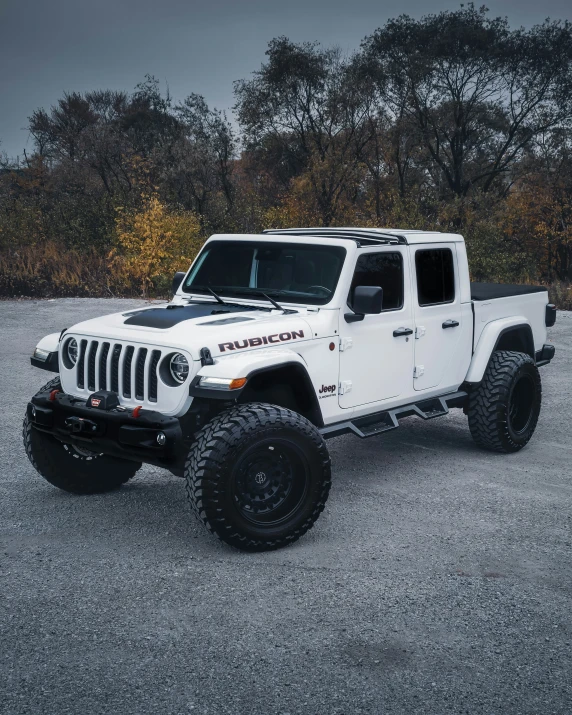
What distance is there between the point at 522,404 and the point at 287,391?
2.69 m

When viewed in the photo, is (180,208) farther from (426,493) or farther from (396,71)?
(426,493)

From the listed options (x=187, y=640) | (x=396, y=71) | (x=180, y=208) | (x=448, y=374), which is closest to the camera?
(x=187, y=640)

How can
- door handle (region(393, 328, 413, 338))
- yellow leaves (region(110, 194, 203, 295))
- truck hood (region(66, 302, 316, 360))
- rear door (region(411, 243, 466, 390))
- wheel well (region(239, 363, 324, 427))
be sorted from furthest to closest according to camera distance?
yellow leaves (region(110, 194, 203, 295)) < rear door (region(411, 243, 466, 390)) < door handle (region(393, 328, 413, 338)) < wheel well (region(239, 363, 324, 427)) < truck hood (region(66, 302, 316, 360))

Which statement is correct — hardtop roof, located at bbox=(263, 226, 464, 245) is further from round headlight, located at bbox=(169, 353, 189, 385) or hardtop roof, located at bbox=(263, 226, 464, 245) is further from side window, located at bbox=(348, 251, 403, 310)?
round headlight, located at bbox=(169, 353, 189, 385)

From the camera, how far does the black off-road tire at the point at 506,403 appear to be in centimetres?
648

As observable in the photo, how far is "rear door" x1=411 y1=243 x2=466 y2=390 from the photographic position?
5.98 m

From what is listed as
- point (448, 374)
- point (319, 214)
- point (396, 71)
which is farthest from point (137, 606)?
point (396, 71)

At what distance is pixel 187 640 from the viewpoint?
3639mm

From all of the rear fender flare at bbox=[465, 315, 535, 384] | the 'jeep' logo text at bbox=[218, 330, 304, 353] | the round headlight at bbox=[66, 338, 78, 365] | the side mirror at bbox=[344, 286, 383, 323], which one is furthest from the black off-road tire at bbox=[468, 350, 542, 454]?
the round headlight at bbox=[66, 338, 78, 365]

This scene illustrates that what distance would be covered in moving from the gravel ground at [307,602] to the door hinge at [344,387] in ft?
2.74

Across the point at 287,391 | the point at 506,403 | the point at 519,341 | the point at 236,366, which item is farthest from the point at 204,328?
the point at 519,341

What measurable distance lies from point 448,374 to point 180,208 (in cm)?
1711

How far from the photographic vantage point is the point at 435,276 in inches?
244

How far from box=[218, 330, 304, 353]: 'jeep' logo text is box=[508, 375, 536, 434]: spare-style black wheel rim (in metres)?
2.68
